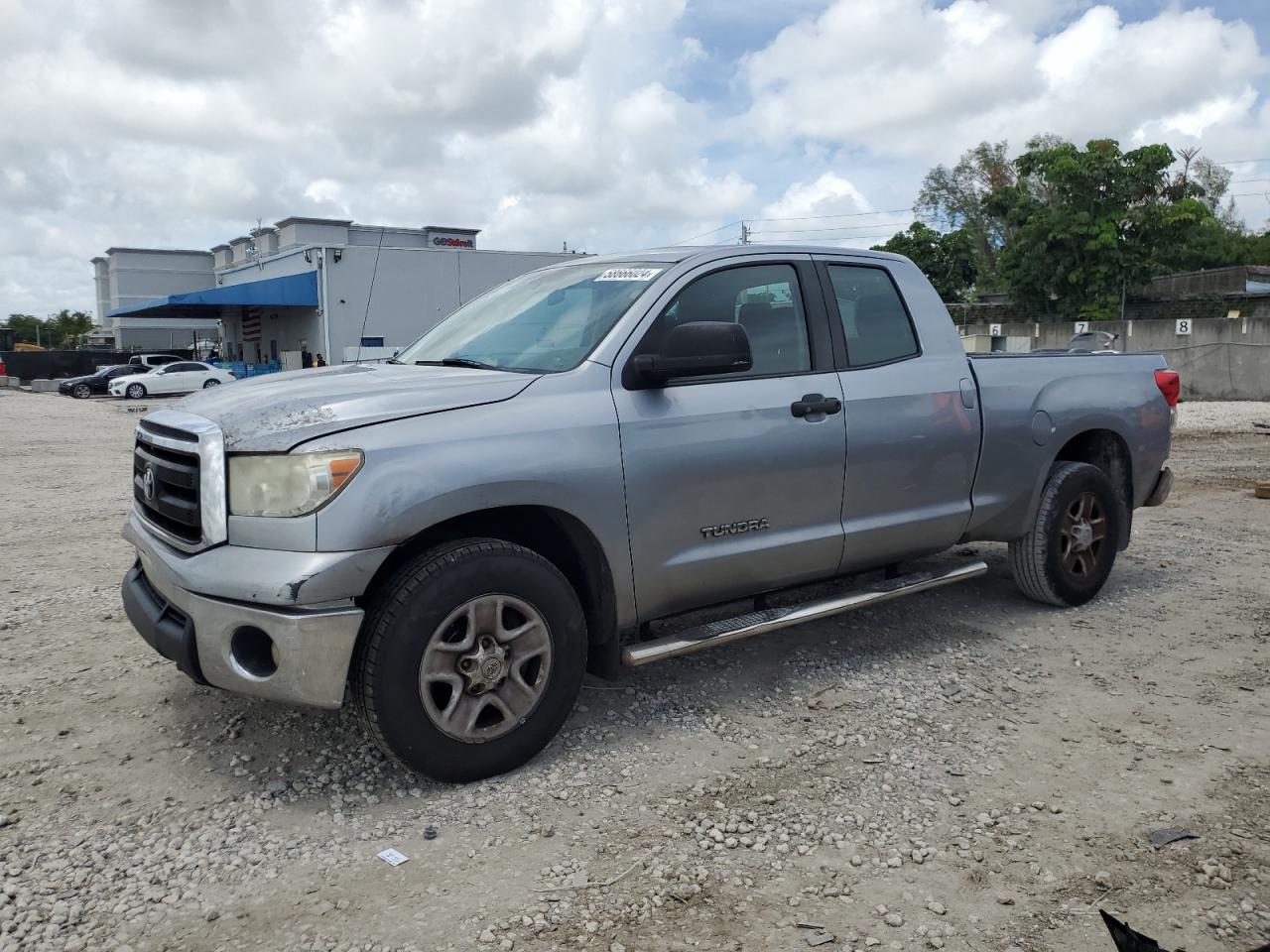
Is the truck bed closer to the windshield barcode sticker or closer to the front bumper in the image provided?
the windshield barcode sticker

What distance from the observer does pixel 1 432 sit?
1816 cm

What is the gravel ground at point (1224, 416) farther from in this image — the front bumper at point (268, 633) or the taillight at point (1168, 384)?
the front bumper at point (268, 633)

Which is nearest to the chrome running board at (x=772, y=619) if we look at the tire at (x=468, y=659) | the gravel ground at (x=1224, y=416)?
the tire at (x=468, y=659)

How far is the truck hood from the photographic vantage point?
10.8 ft

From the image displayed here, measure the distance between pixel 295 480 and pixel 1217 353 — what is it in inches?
873

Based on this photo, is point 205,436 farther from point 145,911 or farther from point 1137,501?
point 1137,501

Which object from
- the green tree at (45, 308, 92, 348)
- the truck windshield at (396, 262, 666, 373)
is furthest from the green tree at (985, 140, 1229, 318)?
the green tree at (45, 308, 92, 348)

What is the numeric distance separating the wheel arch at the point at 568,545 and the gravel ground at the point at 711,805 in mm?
420

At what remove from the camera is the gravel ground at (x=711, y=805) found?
276 centimetres

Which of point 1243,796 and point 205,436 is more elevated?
point 205,436

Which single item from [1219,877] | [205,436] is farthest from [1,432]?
[1219,877]

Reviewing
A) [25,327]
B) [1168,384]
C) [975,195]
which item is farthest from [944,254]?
[25,327]

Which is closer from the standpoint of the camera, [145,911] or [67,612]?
[145,911]

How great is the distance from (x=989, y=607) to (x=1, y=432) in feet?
60.1
